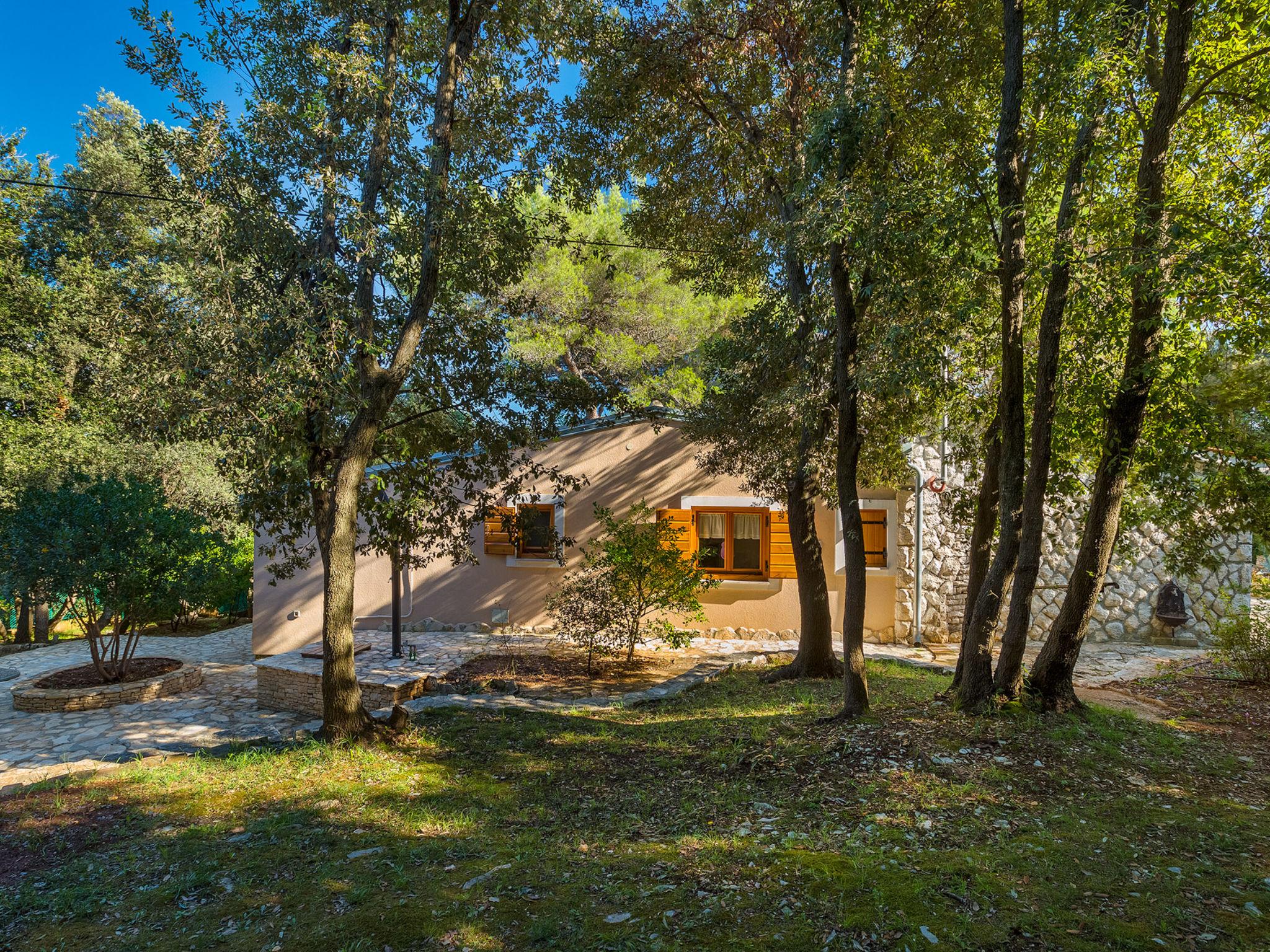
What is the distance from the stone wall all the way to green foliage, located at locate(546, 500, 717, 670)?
4.50 meters

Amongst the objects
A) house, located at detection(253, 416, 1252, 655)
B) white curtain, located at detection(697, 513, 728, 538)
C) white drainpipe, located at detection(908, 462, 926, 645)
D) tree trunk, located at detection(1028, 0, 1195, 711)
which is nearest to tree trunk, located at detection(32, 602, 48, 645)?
house, located at detection(253, 416, 1252, 655)

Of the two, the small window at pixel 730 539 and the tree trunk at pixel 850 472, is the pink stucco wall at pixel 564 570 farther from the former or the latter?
the tree trunk at pixel 850 472

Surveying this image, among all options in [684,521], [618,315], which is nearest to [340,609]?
[684,521]

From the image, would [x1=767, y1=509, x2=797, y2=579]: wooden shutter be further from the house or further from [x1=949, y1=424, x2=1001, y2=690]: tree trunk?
[x1=949, y1=424, x2=1001, y2=690]: tree trunk

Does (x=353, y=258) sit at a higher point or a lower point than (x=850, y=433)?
higher

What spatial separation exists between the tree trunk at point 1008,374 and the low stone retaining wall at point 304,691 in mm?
5751

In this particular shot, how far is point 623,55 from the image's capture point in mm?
7637

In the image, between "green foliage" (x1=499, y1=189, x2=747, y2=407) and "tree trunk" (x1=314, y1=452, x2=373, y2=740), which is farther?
"green foliage" (x1=499, y1=189, x2=747, y2=407)

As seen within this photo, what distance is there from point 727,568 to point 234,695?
7523 mm

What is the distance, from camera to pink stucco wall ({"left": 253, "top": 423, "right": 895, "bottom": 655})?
38.4ft

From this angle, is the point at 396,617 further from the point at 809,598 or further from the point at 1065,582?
the point at 1065,582

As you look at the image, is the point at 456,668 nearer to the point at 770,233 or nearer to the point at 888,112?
the point at 770,233

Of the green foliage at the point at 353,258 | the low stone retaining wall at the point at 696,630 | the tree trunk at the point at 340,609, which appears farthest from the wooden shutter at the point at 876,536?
the tree trunk at the point at 340,609

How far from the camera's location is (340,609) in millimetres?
5773
